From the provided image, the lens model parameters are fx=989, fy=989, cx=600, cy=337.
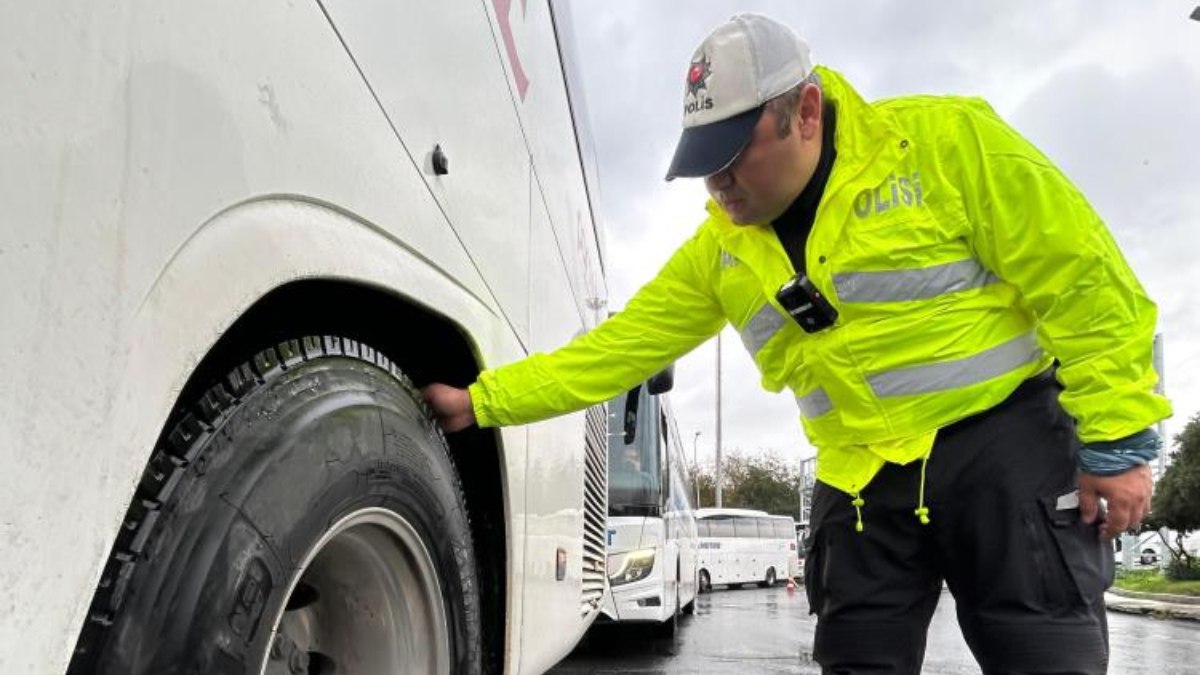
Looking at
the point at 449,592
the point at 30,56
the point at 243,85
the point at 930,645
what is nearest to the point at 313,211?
the point at 243,85

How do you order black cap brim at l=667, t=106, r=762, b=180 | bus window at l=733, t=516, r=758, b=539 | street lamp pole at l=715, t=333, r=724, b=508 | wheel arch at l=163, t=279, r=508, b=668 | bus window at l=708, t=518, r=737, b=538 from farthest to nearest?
1. street lamp pole at l=715, t=333, r=724, b=508
2. bus window at l=733, t=516, r=758, b=539
3. bus window at l=708, t=518, r=737, b=538
4. black cap brim at l=667, t=106, r=762, b=180
5. wheel arch at l=163, t=279, r=508, b=668

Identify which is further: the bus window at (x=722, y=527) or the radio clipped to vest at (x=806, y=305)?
the bus window at (x=722, y=527)

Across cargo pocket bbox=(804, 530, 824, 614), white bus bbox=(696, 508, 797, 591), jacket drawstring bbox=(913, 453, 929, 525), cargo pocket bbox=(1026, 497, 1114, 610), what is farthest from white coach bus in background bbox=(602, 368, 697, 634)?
white bus bbox=(696, 508, 797, 591)

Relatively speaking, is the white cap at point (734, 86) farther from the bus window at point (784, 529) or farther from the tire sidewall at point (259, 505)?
the bus window at point (784, 529)

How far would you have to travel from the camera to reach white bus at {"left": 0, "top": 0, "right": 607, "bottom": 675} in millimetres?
848

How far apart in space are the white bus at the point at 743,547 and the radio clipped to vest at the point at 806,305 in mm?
25463

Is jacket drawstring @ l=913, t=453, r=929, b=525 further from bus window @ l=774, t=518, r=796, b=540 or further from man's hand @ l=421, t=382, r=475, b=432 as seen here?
bus window @ l=774, t=518, r=796, b=540

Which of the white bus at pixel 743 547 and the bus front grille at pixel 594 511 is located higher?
the bus front grille at pixel 594 511

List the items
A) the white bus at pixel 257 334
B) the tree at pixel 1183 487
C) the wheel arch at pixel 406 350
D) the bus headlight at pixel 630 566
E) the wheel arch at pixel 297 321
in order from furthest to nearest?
the tree at pixel 1183 487, the bus headlight at pixel 630 566, the wheel arch at pixel 406 350, the wheel arch at pixel 297 321, the white bus at pixel 257 334

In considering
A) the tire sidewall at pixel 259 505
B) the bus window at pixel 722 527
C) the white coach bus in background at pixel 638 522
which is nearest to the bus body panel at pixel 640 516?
the white coach bus in background at pixel 638 522

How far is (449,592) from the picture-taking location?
1.99m

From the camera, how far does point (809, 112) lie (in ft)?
6.62

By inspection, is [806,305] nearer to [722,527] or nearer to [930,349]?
[930,349]

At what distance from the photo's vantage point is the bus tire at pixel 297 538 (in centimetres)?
113
